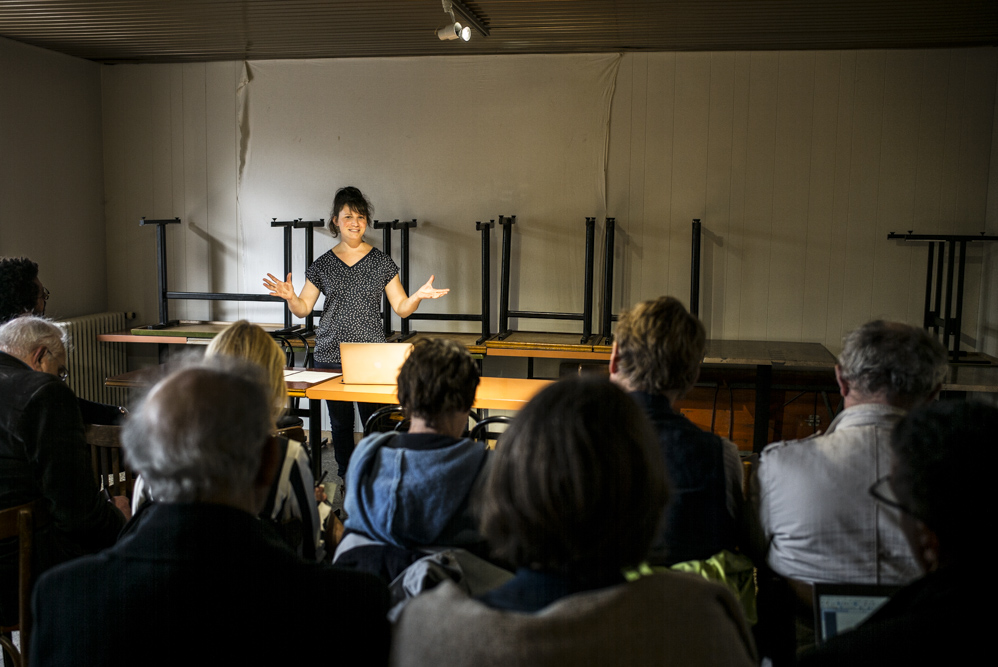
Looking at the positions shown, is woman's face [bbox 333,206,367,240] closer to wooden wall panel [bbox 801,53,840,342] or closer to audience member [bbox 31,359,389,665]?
wooden wall panel [bbox 801,53,840,342]

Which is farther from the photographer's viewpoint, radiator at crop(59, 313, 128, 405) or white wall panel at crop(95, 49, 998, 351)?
radiator at crop(59, 313, 128, 405)

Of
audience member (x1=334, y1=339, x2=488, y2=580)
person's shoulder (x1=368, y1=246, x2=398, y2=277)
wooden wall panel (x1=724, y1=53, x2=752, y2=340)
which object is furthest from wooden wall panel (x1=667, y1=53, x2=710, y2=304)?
audience member (x1=334, y1=339, x2=488, y2=580)

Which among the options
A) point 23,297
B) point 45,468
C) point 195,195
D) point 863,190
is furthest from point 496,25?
point 45,468

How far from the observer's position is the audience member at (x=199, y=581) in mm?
1045

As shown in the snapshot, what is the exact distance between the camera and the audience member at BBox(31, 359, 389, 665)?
1.04 meters

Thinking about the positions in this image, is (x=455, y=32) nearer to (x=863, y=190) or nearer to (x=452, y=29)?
(x=452, y=29)

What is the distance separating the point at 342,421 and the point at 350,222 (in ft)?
3.42

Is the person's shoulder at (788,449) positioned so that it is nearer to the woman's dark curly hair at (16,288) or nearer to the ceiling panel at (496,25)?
the woman's dark curly hair at (16,288)

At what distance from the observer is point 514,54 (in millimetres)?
5484

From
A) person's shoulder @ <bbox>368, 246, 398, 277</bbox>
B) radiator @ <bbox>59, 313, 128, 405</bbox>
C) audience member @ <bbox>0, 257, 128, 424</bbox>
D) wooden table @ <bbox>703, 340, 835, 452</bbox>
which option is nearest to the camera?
audience member @ <bbox>0, 257, 128, 424</bbox>

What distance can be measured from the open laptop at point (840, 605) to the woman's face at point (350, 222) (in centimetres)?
338

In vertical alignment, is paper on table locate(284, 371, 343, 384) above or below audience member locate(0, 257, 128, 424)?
below

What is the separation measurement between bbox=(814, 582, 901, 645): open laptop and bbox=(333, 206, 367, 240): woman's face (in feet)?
11.1

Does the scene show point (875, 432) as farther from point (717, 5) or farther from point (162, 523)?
point (717, 5)
